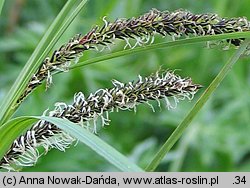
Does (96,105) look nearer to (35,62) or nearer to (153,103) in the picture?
(35,62)

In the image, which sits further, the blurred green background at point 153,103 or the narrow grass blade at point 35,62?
the blurred green background at point 153,103

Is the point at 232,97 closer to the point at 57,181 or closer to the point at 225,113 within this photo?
the point at 225,113

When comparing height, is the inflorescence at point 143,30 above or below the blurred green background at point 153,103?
above

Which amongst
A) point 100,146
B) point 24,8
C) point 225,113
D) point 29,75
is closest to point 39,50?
point 29,75

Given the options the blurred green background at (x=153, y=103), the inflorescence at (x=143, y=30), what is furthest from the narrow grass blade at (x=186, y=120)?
the blurred green background at (x=153, y=103)

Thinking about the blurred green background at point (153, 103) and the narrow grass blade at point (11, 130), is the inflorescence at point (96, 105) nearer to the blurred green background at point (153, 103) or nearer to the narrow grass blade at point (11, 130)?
the narrow grass blade at point (11, 130)

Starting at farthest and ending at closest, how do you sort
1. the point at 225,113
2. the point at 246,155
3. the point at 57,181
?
the point at 246,155, the point at 225,113, the point at 57,181
